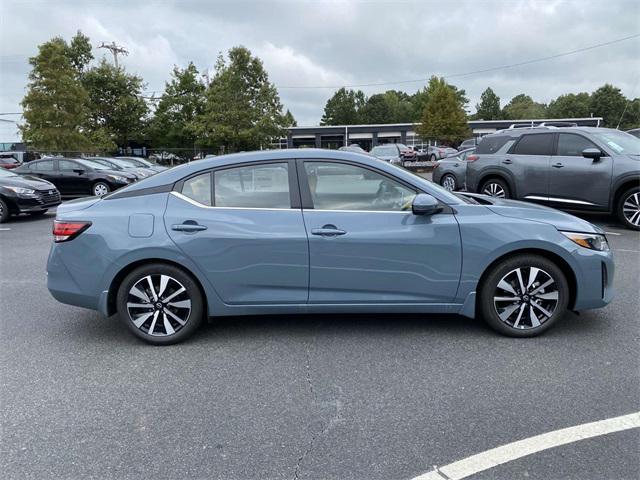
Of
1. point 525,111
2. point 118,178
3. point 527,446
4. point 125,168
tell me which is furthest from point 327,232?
point 525,111

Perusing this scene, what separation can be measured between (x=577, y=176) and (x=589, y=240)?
5.40 meters

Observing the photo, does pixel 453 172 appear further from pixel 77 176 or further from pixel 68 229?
pixel 77 176

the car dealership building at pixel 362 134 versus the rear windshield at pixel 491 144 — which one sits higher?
the car dealership building at pixel 362 134

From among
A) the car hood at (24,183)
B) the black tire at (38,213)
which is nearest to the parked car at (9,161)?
the black tire at (38,213)

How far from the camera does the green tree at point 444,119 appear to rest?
50.1 meters

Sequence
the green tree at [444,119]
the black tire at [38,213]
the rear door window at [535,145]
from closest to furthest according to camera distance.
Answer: the rear door window at [535,145] < the black tire at [38,213] < the green tree at [444,119]

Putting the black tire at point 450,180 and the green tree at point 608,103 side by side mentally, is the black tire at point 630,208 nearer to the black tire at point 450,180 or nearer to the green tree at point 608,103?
the black tire at point 450,180

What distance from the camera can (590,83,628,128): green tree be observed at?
9462 centimetres

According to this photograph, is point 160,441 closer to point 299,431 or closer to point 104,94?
point 299,431

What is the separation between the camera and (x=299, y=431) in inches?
110

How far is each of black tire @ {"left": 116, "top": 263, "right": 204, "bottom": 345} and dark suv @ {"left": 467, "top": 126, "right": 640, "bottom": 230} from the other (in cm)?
750

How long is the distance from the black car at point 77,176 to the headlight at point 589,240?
46.5 ft

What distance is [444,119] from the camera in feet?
164

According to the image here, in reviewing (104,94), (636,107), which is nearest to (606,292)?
(104,94)
